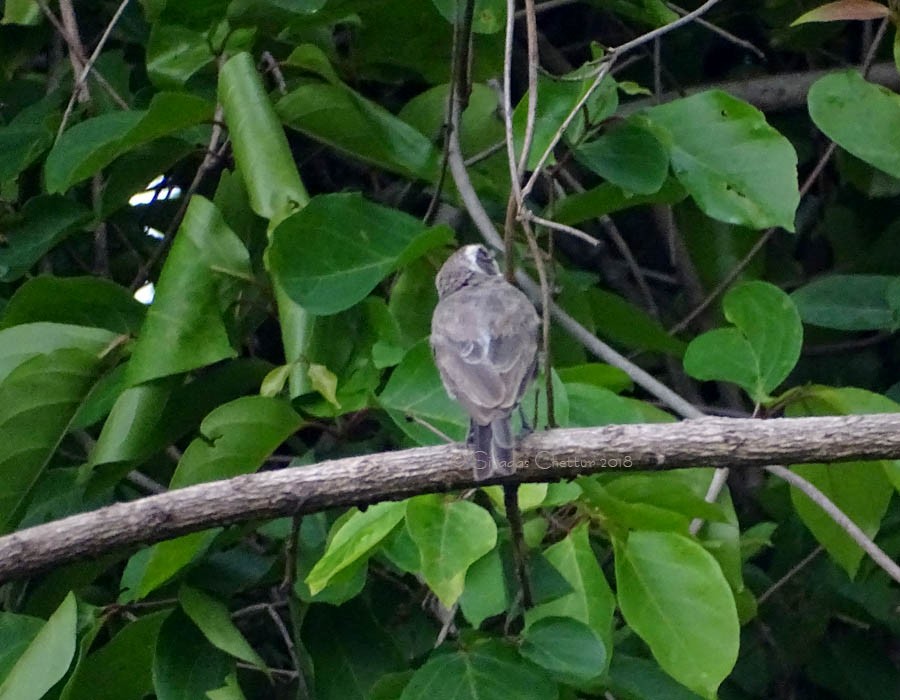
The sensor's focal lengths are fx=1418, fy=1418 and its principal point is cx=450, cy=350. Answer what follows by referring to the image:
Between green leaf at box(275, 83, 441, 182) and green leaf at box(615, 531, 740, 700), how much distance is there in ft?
3.34

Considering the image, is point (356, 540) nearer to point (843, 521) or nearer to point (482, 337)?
point (482, 337)

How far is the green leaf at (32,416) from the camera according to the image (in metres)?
2.80

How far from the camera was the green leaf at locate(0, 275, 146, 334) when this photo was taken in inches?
120

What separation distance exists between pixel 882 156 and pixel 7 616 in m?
1.97

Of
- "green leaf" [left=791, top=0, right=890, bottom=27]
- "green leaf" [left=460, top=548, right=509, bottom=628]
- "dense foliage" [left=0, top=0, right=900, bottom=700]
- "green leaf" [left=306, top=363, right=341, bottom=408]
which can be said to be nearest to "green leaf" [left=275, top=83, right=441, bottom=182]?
"dense foliage" [left=0, top=0, right=900, bottom=700]

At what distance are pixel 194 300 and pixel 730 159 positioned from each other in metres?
1.11

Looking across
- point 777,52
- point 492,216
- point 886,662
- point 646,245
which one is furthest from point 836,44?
point 886,662

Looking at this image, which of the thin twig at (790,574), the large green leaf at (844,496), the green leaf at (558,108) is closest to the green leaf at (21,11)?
the green leaf at (558,108)

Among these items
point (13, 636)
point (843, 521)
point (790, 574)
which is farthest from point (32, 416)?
point (790, 574)

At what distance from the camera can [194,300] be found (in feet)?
9.08

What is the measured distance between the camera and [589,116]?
9.46ft

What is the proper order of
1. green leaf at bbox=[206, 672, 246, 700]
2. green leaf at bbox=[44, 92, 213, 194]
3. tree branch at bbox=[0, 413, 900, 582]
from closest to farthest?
tree branch at bbox=[0, 413, 900, 582], green leaf at bbox=[206, 672, 246, 700], green leaf at bbox=[44, 92, 213, 194]

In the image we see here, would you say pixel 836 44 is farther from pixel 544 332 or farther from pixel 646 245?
pixel 544 332

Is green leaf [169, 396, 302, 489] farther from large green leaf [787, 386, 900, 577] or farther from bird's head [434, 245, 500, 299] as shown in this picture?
large green leaf [787, 386, 900, 577]
